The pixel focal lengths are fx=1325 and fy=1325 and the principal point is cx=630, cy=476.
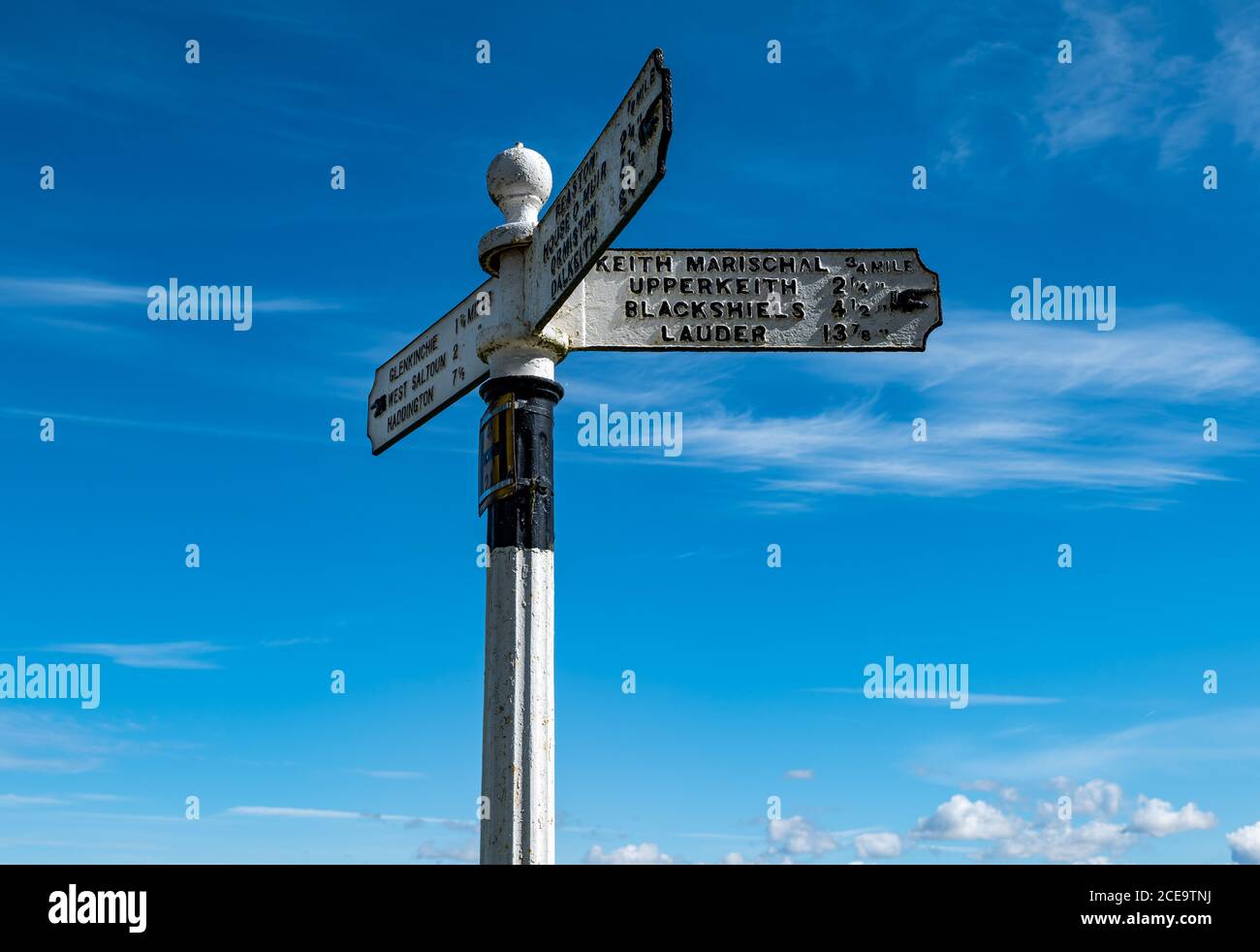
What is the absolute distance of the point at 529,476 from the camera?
269 inches

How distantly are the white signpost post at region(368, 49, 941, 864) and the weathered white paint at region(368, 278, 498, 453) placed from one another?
0.08 feet

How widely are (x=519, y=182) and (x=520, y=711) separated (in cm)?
290

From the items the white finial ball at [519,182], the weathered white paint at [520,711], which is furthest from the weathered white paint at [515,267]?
the weathered white paint at [520,711]

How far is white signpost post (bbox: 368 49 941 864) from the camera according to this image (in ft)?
21.5

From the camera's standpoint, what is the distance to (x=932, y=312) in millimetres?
7105

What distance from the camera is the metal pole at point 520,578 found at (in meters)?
6.51
